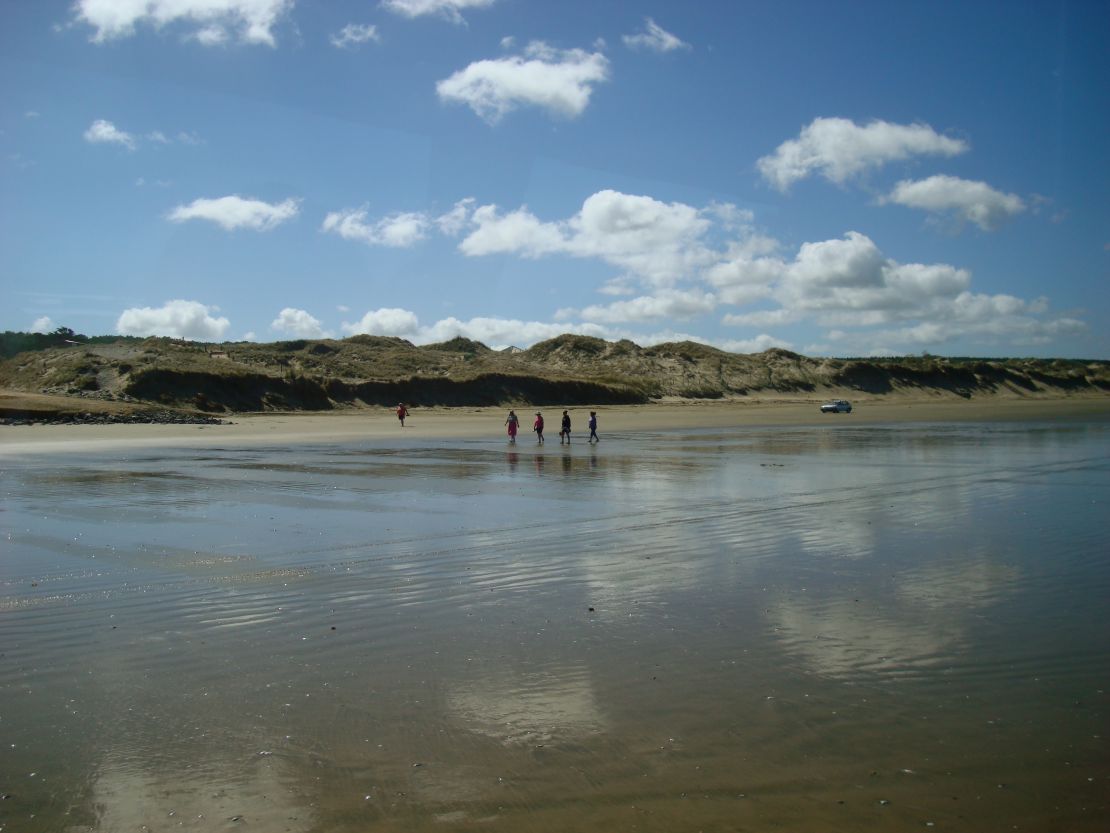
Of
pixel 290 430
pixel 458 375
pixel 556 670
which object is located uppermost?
pixel 458 375

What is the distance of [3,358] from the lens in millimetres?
74438

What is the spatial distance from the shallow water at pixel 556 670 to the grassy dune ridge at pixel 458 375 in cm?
4341

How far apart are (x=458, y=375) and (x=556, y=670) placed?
258 ft

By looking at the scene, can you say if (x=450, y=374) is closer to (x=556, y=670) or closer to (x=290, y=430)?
(x=290, y=430)

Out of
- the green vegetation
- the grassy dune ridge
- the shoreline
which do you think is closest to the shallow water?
the shoreline

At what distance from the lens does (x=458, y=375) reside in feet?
277

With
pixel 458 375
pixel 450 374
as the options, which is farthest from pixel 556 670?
pixel 450 374

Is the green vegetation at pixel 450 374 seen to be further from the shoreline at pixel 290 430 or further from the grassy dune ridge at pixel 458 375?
the shoreline at pixel 290 430

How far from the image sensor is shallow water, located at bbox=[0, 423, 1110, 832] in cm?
475

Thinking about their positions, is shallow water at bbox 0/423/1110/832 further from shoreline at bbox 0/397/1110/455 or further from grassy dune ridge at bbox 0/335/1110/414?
grassy dune ridge at bbox 0/335/1110/414

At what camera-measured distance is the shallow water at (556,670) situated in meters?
4.75

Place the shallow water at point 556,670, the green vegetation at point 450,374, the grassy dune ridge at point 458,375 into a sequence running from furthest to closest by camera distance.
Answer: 1. the green vegetation at point 450,374
2. the grassy dune ridge at point 458,375
3. the shallow water at point 556,670

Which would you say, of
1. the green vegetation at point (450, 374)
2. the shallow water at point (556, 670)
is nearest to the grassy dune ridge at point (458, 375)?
the green vegetation at point (450, 374)

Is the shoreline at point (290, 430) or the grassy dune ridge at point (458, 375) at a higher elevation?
the grassy dune ridge at point (458, 375)
